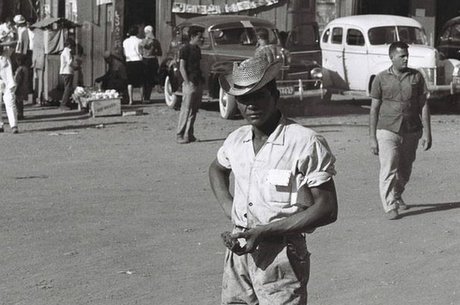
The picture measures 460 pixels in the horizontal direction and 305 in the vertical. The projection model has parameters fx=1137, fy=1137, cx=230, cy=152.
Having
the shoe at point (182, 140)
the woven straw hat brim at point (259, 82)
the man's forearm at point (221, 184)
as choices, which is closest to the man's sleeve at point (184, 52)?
the shoe at point (182, 140)

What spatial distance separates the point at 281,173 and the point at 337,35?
792 inches

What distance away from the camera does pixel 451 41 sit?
25.1 meters

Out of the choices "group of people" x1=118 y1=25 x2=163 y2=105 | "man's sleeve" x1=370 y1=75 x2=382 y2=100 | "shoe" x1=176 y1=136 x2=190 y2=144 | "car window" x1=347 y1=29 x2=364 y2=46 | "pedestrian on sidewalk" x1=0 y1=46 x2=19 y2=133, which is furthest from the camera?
"group of people" x1=118 y1=25 x2=163 y2=105

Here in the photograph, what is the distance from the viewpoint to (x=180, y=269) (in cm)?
859

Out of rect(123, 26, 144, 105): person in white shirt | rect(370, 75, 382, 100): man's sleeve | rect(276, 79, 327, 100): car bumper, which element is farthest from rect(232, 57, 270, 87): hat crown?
rect(123, 26, 144, 105): person in white shirt

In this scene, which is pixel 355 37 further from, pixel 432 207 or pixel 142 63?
pixel 432 207

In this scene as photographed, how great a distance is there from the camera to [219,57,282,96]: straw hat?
15.8 ft

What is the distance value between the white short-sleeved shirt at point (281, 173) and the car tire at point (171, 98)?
18393 millimetres

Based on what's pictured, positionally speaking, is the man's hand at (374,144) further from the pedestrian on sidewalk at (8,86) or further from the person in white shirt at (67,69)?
the person in white shirt at (67,69)

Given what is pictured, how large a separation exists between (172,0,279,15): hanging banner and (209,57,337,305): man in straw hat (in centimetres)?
2317

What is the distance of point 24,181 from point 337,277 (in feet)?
19.3

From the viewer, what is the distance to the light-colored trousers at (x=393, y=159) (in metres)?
10.9

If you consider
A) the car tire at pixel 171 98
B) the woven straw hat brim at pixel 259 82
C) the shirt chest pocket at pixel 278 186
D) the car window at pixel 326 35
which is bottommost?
the car tire at pixel 171 98

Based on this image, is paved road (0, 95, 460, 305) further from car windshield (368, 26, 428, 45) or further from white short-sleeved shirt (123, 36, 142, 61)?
white short-sleeved shirt (123, 36, 142, 61)
